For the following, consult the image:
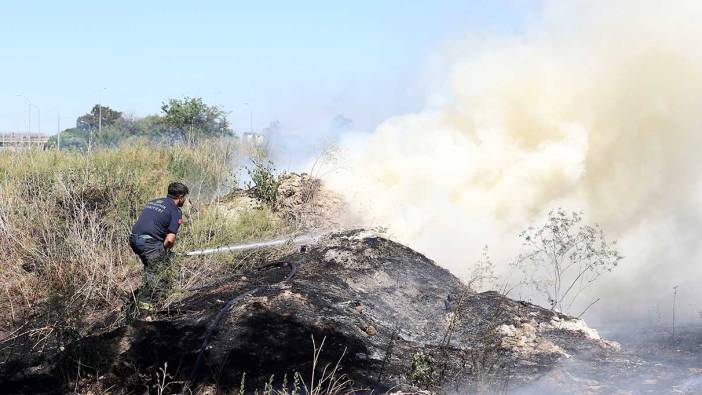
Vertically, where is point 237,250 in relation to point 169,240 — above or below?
below

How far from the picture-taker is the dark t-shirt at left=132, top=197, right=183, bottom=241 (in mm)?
8297

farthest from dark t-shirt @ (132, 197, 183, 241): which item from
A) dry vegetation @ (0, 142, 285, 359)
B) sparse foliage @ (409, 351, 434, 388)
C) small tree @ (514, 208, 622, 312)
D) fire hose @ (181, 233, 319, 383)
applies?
small tree @ (514, 208, 622, 312)

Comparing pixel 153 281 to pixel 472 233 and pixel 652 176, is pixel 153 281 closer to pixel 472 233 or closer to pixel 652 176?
pixel 472 233

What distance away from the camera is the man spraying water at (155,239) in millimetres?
8281

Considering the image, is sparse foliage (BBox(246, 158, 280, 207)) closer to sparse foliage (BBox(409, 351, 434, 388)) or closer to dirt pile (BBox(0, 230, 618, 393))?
dirt pile (BBox(0, 230, 618, 393))

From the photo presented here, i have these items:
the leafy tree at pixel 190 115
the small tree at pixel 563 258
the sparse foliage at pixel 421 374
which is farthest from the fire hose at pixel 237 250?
the leafy tree at pixel 190 115

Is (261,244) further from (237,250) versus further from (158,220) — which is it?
(158,220)

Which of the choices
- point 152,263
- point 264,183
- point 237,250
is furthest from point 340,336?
point 264,183

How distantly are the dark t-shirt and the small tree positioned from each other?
4613 millimetres

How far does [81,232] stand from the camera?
31.4ft

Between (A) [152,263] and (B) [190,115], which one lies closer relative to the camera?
(A) [152,263]

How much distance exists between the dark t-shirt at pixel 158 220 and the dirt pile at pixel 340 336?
2.71 feet

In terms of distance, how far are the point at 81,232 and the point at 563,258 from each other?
6598 mm

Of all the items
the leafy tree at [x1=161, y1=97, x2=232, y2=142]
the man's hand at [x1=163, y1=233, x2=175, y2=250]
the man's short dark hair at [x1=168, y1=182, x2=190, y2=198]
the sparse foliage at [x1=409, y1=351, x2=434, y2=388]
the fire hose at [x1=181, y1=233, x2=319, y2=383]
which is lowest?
the sparse foliage at [x1=409, y1=351, x2=434, y2=388]
